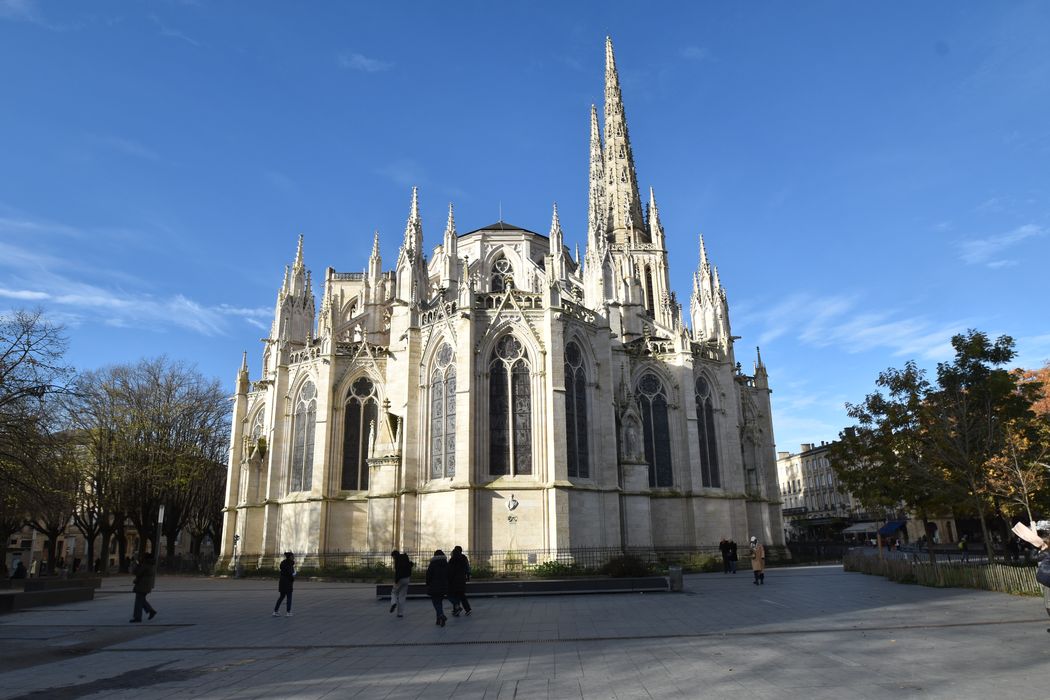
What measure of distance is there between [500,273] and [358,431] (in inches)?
571

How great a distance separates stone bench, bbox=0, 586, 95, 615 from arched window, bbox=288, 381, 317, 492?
41.8 ft

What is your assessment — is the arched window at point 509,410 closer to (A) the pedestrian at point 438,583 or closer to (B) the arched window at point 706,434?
(B) the arched window at point 706,434

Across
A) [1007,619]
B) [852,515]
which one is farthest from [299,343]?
[852,515]

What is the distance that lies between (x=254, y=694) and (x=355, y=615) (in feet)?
27.9

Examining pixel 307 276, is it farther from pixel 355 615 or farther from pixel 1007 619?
pixel 1007 619

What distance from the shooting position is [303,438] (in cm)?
3438

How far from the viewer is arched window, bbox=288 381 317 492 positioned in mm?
33812

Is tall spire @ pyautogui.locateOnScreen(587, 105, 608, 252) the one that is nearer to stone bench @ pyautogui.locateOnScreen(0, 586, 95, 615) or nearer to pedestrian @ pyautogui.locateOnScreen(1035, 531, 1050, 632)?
stone bench @ pyautogui.locateOnScreen(0, 586, 95, 615)

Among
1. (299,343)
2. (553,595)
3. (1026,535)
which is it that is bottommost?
(553,595)

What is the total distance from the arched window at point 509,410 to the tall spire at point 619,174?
28720mm

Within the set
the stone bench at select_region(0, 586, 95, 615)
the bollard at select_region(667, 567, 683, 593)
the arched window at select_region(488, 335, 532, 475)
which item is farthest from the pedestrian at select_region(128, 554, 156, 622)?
the arched window at select_region(488, 335, 532, 475)

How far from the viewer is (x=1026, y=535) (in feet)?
33.9

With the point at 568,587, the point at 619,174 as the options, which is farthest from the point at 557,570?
the point at 619,174

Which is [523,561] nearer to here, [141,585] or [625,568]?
[625,568]
